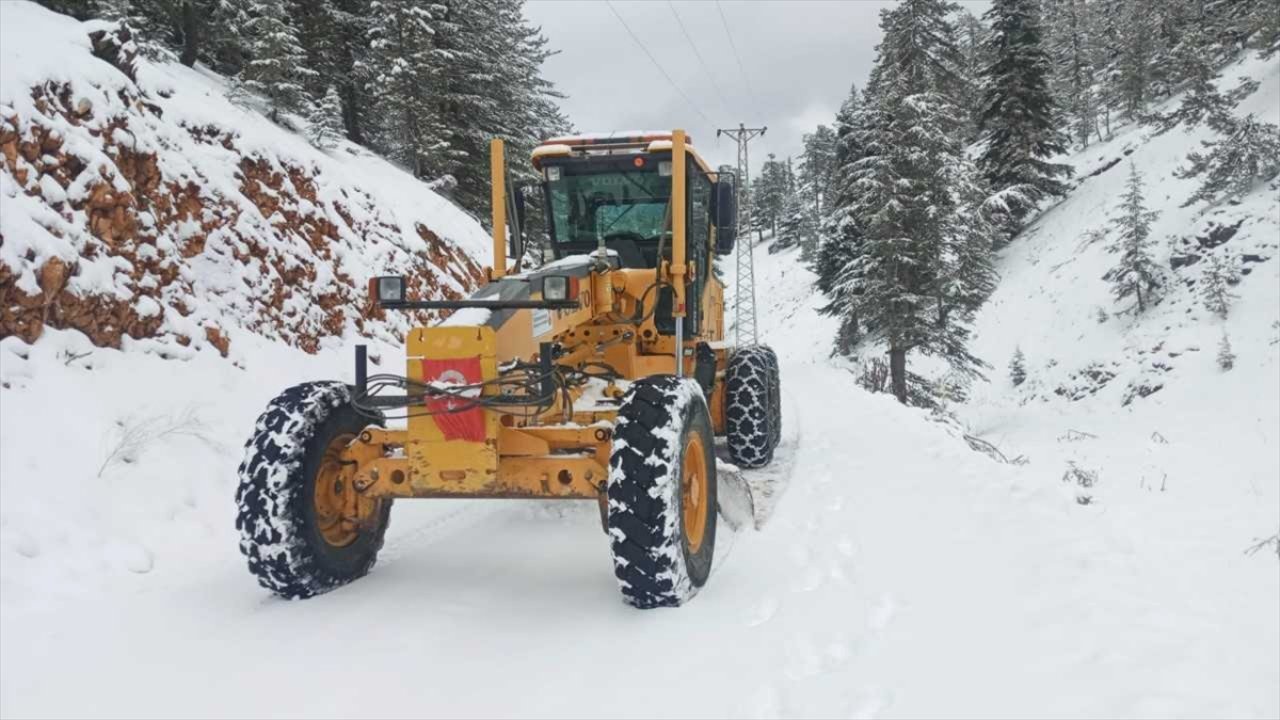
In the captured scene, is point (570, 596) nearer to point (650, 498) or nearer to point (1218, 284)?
point (650, 498)

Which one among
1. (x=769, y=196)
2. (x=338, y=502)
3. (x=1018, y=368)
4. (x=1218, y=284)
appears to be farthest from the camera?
(x=769, y=196)

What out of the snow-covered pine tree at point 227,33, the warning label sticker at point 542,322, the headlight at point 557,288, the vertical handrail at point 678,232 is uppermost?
the snow-covered pine tree at point 227,33

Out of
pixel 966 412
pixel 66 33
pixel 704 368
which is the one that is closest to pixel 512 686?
pixel 704 368

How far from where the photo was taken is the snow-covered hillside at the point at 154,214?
6.22 meters

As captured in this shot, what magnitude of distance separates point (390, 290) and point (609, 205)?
2713 millimetres

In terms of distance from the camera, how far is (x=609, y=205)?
673 centimetres

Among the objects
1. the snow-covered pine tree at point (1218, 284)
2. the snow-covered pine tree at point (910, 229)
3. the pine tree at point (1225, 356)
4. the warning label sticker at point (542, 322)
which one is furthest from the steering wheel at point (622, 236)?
the snow-covered pine tree at point (1218, 284)

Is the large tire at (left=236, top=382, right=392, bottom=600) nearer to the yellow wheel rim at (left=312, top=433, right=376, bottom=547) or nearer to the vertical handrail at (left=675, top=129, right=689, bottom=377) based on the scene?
the yellow wheel rim at (left=312, top=433, right=376, bottom=547)

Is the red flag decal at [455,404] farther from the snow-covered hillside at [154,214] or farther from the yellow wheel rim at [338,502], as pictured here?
the snow-covered hillside at [154,214]

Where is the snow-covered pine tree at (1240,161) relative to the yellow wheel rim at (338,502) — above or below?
above

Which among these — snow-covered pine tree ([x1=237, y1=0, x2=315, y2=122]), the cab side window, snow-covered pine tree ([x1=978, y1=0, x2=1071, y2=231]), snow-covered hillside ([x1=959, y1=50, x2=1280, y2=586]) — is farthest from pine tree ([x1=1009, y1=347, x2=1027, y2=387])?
snow-covered pine tree ([x1=237, y1=0, x2=315, y2=122])

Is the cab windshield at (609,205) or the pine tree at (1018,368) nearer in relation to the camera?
the cab windshield at (609,205)

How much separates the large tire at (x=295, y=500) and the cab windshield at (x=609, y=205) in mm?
2784

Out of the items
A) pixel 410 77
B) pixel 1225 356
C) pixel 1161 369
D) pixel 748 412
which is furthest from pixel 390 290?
pixel 1161 369
